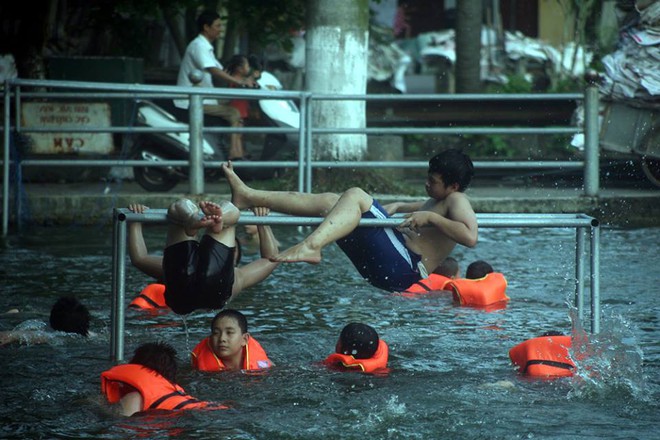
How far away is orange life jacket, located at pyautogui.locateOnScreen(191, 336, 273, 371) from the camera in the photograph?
680 cm

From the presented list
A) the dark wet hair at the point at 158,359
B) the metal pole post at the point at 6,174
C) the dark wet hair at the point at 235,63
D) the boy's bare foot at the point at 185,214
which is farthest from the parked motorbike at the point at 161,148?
the dark wet hair at the point at 158,359

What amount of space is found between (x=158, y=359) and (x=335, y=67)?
7.56 metres

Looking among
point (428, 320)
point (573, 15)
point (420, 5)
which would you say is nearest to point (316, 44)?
point (428, 320)

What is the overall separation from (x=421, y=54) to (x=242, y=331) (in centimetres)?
2160

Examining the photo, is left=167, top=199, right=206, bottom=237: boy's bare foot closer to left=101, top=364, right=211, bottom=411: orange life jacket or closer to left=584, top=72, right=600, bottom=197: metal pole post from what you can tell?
left=101, top=364, right=211, bottom=411: orange life jacket

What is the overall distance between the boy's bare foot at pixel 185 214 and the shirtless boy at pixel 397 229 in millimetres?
737

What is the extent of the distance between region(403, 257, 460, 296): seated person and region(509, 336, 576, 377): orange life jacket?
2.36 metres

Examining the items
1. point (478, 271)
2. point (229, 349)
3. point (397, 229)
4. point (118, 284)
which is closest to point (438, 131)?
point (478, 271)

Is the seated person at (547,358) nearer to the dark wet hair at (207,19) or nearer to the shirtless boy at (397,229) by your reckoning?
the shirtless boy at (397,229)

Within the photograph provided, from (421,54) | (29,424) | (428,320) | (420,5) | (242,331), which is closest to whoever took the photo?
(29,424)

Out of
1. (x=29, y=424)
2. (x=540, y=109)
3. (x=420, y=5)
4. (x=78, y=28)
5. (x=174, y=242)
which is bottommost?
(x=29, y=424)

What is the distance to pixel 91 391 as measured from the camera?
250 inches

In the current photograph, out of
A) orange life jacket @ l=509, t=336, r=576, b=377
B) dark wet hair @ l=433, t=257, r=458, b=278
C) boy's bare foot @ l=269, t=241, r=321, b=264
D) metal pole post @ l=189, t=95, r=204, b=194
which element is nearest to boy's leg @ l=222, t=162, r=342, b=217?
boy's bare foot @ l=269, t=241, r=321, b=264

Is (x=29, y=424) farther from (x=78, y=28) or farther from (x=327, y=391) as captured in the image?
(x=78, y=28)
